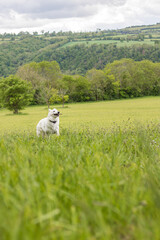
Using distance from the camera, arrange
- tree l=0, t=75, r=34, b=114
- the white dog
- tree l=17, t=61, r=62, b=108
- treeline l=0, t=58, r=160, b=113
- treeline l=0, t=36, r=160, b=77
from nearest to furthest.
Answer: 1. the white dog
2. tree l=0, t=75, r=34, b=114
3. tree l=17, t=61, r=62, b=108
4. treeline l=0, t=58, r=160, b=113
5. treeline l=0, t=36, r=160, b=77

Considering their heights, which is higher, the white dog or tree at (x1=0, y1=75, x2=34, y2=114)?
the white dog

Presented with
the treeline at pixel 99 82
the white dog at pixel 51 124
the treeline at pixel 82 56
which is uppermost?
the treeline at pixel 82 56

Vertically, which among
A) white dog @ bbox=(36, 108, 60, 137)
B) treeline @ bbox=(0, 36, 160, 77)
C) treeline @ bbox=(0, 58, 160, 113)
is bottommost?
treeline @ bbox=(0, 58, 160, 113)

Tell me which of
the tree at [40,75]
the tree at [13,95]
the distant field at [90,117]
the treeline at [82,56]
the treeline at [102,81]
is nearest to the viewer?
the distant field at [90,117]

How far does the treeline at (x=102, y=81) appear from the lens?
2977 inches

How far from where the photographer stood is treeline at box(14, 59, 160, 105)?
7562cm

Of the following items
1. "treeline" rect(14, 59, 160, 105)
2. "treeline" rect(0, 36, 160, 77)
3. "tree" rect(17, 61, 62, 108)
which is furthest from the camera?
"treeline" rect(0, 36, 160, 77)

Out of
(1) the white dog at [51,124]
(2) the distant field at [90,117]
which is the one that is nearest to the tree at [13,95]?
(2) the distant field at [90,117]

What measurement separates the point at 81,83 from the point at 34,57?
93.3 meters

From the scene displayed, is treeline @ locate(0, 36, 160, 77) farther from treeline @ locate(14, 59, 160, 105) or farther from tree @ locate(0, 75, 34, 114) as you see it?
tree @ locate(0, 75, 34, 114)

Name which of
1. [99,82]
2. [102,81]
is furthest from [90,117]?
[102,81]

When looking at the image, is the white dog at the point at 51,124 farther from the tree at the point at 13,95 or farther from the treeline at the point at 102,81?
the treeline at the point at 102,81

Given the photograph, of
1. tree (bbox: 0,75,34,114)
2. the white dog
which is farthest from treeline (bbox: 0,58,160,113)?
the white dog

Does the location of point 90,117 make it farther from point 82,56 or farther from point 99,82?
point 82,56
